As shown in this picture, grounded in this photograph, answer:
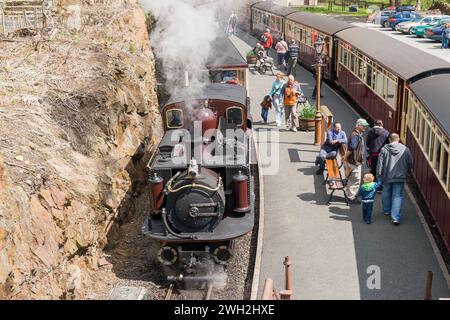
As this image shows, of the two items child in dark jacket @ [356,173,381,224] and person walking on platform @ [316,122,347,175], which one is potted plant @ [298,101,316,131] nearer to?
person walking on platform @ [316,122,347,175]

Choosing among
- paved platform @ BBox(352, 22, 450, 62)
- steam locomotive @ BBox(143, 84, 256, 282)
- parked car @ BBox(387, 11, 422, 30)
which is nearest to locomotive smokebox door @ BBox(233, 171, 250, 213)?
steam locomotive @ BBox(143, 84, 256, 282)

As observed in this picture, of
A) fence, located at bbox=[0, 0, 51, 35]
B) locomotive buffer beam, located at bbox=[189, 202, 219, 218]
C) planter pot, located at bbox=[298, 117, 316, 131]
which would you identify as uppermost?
fence, located at bbox=[0, 0, 51, 35]

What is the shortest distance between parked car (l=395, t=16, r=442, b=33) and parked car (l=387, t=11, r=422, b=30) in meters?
1.14

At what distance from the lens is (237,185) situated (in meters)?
10.1

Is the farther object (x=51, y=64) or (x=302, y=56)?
(x=302, y=56)

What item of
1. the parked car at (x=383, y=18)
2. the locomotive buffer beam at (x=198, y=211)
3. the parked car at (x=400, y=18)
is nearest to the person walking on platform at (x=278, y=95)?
the locomotive buffer beam at (x=198, y=211)

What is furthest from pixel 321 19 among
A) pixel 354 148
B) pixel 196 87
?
pixel 354 148

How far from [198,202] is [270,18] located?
93.7 feet

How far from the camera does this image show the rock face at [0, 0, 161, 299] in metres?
8.87

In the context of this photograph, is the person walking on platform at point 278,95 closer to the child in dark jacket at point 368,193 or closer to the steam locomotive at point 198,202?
the steam locomotive at point 198,202

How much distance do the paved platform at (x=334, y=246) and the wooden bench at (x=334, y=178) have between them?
318 mm

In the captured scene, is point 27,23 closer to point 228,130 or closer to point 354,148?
point 228,130
